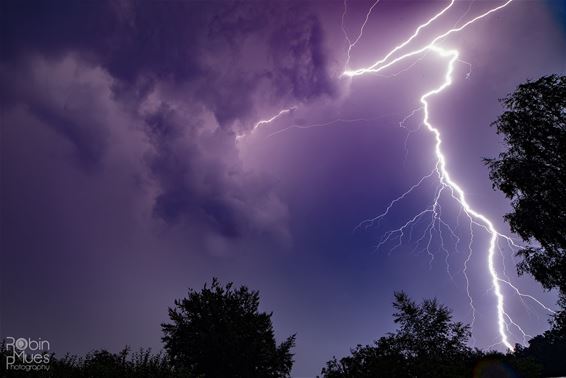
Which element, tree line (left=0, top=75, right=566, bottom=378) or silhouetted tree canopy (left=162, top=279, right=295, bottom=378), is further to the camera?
silhouetted tree canopy (left=162, top=279, right=295, bottom=378)

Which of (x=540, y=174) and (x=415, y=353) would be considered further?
(x=415, y=353)

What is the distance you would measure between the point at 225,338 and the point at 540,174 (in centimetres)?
2272

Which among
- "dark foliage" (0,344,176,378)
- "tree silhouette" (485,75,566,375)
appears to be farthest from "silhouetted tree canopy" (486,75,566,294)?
"dark foliage" (0,344,176,378)

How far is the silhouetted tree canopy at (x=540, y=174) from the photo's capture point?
1321 cm

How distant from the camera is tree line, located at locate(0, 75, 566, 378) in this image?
13320mm

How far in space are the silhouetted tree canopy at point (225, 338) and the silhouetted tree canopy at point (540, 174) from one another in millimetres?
19782

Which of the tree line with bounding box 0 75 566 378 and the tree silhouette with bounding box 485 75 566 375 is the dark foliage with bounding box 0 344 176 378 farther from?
the tree silhouette with bounding box 485 75 566 375

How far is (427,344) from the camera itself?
106ft

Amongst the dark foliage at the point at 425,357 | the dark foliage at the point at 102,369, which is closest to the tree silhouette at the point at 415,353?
the dark foliage at the point at 425,357

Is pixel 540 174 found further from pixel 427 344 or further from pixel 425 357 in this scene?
pixel 427 344

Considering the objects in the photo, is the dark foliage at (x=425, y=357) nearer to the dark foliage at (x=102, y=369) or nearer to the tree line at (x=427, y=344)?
the tree line at (x=427, y=344)

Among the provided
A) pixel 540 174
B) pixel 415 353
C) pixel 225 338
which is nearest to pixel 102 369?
pixel 225 338

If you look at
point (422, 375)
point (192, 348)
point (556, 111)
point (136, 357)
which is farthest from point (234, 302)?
point (556, 111)

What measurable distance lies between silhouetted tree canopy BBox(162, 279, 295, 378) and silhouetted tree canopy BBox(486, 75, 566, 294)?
1978 cm
